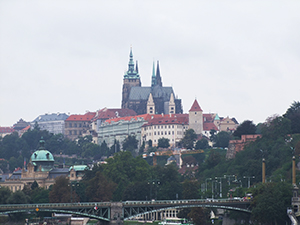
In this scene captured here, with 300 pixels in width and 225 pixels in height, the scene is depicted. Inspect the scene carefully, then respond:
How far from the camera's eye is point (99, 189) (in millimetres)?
142125

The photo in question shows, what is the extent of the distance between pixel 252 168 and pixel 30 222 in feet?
114

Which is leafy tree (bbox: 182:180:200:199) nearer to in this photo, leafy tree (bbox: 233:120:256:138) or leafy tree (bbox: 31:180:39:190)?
leafy tree (bbox: 31:180:39:190)

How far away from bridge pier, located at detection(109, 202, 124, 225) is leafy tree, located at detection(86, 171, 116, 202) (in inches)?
1145

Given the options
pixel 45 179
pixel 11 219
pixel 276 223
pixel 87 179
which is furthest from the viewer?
pixel 45 179

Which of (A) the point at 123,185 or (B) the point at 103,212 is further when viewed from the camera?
(A) the point at 123,185

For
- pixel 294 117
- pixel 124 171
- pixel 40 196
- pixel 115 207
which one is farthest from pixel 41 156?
pixel 115 207

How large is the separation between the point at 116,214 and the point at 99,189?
1244 inches

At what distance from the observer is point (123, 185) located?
153 metres

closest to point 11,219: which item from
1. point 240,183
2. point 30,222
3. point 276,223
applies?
point 30,222

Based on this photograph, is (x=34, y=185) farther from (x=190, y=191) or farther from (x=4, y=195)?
(x=190, y=191)

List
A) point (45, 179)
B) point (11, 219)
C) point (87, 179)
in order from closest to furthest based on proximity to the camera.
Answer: point (11, 219) < point (87, 179) < point (45, 179)

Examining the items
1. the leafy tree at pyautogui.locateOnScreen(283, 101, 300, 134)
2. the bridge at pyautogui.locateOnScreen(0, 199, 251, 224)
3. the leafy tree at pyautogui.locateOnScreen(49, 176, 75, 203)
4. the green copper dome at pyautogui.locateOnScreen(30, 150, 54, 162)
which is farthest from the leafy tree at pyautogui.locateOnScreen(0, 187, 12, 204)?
the leafy tree at pyautogui.locateOnScreen(283, 101, 300, 134)

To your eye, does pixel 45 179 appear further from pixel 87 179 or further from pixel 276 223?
pixel 276 223

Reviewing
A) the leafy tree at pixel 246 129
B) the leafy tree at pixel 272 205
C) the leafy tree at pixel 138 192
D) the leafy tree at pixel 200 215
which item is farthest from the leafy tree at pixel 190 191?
the leafy tree at pixel 246 129
